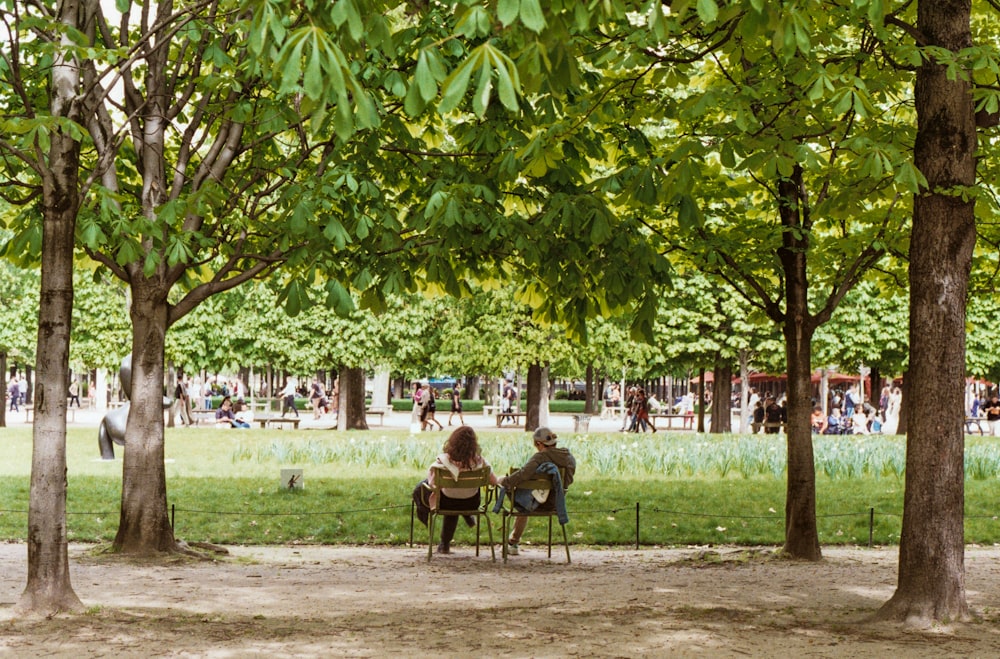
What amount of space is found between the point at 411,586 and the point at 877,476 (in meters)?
9.86

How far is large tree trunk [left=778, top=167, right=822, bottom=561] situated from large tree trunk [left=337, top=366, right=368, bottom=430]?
21974mm

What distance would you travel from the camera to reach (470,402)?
190 ft

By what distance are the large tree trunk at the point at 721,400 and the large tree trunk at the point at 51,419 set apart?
25.7 m

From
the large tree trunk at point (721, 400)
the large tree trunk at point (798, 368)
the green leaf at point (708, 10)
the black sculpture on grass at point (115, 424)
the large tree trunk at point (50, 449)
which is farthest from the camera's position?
the large tree trunk at point (721, 400)

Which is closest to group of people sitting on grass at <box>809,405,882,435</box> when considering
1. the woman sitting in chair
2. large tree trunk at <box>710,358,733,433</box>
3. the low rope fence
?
large tree trunk at <box>710,358,733,433</box>

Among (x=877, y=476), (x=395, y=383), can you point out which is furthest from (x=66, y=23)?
(x=395, y=383)

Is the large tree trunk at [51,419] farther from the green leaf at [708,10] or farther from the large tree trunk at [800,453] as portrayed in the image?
the large tree trunk at [800,453]

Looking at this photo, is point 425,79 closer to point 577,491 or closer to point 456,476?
point 456,476

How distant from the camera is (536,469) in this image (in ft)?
35.3

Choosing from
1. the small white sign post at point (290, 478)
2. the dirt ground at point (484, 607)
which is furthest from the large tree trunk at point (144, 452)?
the small white sign post at point (290, 478)

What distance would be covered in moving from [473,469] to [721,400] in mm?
23072

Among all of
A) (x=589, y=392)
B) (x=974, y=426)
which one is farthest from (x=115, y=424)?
(x=589, y=392)

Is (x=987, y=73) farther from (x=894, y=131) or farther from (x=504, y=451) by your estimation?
A: (x=504, y=451)

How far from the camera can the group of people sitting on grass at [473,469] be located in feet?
35.2
